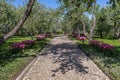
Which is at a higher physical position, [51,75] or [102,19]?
[102,19]

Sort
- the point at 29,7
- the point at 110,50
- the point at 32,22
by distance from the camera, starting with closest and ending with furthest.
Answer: the point at 29,7 < the point at 110,50 < the point at 32,22

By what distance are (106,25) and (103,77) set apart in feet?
198

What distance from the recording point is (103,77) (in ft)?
39.1

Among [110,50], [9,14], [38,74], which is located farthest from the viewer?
[9,14]

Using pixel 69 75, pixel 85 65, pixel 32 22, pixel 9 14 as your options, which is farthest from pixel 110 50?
pixel 9 14

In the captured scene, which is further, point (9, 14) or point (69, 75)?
point (9, 14)

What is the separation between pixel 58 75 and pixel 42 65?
132 inches

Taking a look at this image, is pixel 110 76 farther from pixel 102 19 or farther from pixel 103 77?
pixel 102 19

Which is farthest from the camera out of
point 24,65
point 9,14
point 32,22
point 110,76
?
point 9,14

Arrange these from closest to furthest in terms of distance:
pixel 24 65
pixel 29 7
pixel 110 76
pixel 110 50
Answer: pixel 29 7, pixel 110 76, pixel 24 65, pixel 110 50

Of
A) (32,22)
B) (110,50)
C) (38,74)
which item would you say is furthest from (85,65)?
(32,22)

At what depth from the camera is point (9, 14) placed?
66688 millimetres

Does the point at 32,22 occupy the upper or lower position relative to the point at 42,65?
upper

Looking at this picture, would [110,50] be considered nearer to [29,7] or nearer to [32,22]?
[29,7]
